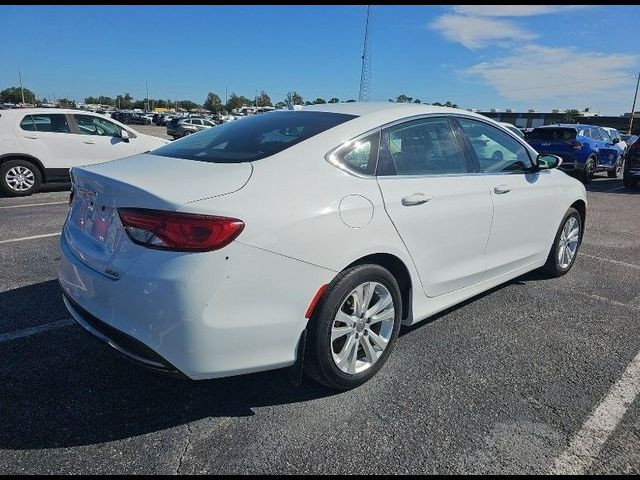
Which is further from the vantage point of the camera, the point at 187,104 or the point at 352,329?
the point at 187,104

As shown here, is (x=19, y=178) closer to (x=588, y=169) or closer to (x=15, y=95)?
(x=588, y=169)

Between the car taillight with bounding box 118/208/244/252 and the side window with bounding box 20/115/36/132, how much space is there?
8.66 meters

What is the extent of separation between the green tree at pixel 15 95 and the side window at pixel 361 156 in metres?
143

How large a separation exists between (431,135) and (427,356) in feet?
4.92

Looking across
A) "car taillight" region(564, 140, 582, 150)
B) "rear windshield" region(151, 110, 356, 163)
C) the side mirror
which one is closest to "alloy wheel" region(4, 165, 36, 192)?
"rear windshield" region(151, 110, 356, 163)

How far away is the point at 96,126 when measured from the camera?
33.0 ft

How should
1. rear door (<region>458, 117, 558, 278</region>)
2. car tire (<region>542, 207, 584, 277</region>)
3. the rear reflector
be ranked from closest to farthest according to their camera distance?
the rear reflector → rear door (<region>458, 117, 558, 278</region>) → car tire (<region>542, 207, 584, 277</region>)

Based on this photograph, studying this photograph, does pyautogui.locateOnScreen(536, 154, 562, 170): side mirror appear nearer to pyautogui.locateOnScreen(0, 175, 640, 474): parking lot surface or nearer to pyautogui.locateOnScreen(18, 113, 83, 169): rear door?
pyautogui.locateOnScreen(0, 175, 640, 474): parking lot surface

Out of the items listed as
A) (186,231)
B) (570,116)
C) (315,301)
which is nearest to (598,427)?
(315,301)

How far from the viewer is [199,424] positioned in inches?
95.7

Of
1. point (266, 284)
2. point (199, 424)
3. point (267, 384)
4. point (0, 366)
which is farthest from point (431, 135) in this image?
point (0, 366)

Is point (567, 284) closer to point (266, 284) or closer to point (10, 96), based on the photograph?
point (266, 284)

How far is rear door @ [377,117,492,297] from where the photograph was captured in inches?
A: 112

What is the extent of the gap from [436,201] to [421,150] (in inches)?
14.8
